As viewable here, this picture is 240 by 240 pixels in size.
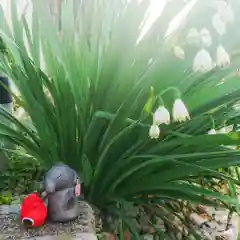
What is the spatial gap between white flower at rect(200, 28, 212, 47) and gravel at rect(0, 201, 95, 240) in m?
0.35

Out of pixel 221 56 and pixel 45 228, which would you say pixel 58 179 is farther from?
pixel 221 56

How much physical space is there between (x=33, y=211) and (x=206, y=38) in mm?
380

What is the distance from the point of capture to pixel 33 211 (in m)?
0.74

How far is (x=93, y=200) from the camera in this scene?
91cm

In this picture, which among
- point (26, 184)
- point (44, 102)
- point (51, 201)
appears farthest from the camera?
point (26, 184)

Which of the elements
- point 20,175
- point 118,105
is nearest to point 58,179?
point 118,105

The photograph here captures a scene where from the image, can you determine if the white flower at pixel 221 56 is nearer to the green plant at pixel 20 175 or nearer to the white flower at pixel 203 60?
the white flower at pixel 203 60

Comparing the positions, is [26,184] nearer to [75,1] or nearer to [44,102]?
[44,102]

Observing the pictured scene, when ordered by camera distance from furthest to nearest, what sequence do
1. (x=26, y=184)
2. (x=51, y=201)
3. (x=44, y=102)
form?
(x=26, y=184) → (x=44, y=102) → (x=51, y=201)

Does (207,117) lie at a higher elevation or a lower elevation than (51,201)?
higher

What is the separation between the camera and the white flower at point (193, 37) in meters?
0.73

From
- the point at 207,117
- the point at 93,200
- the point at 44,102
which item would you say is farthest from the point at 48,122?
the point at 207,117

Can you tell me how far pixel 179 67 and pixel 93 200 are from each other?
1.01 feet

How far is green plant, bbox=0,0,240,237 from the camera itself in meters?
0.79
